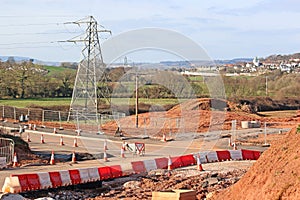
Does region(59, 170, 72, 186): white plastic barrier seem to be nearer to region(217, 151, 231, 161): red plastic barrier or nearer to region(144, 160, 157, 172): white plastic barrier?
region(144, 160, 157, 172): white plastic barrier

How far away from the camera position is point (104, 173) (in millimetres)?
21688

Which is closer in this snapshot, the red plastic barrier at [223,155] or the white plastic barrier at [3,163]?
the white plastic barrier at [3,163]

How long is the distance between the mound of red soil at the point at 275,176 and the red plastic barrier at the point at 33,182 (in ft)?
23.7

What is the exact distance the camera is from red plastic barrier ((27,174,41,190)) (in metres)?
18.6

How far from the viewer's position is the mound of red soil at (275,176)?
34.6 feet

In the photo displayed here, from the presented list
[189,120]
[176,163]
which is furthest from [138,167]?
[189,120]

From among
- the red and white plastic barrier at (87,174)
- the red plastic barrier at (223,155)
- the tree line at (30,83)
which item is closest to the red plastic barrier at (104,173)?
the red and white plastic barrier at (87,174)

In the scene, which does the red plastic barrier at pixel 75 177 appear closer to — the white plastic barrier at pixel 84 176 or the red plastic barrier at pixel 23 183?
the white plastic barrier at pixel 84 176

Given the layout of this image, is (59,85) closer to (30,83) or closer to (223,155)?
(30,83)

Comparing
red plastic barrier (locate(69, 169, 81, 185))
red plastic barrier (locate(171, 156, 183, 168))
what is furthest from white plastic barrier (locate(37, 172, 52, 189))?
red plastic barrier (locate(171, 156, 183, 168))

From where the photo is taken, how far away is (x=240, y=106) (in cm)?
6781

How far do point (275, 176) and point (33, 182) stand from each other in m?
9.75

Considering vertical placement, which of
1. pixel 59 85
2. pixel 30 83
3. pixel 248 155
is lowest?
pixel 248 155

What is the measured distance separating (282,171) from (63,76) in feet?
251
